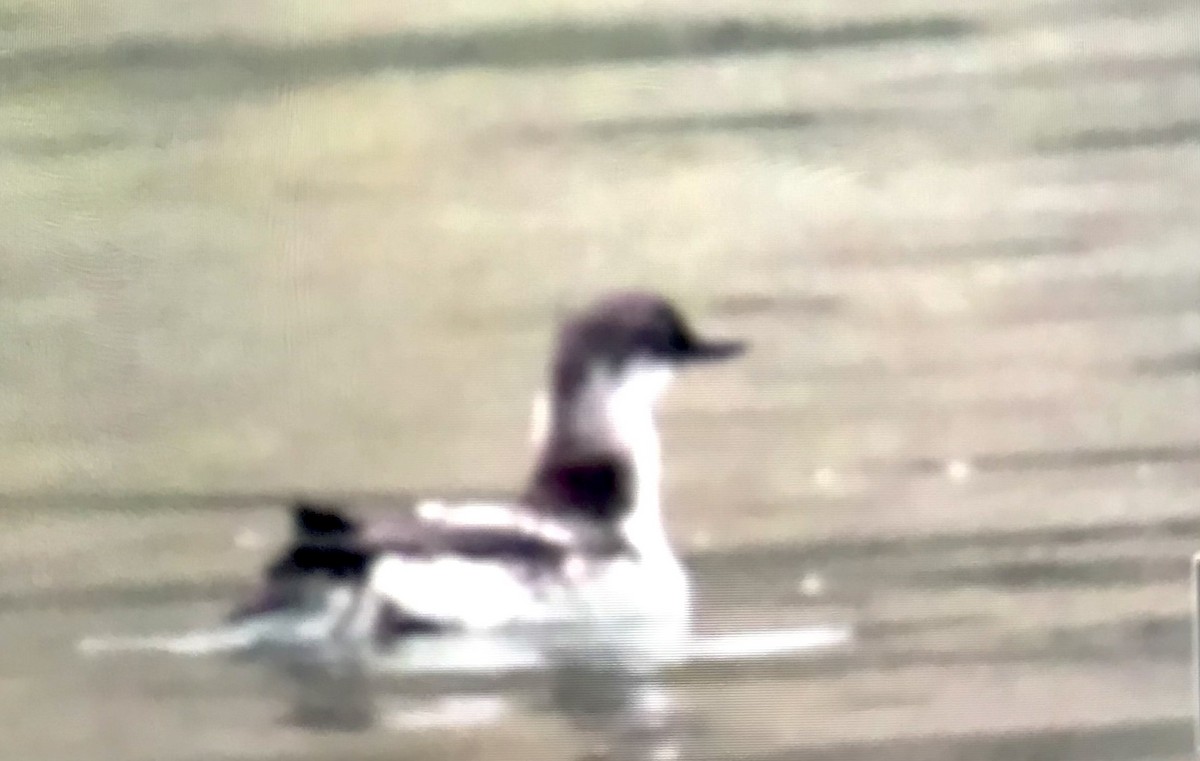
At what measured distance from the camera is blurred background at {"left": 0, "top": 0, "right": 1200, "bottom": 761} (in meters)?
0.65

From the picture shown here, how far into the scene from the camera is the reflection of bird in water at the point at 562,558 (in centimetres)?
65

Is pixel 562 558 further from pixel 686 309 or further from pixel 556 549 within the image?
pixel 686 309

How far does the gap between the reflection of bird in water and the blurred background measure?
0.02 metres

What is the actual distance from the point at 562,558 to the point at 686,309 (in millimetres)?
158

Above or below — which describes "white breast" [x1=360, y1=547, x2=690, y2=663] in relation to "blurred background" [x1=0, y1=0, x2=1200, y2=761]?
below

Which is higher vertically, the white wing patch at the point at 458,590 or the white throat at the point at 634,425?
the white throat at the point at 634,425

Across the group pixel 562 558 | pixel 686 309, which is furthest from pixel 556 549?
pixel 686 309

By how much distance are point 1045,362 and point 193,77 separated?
1.68 ft

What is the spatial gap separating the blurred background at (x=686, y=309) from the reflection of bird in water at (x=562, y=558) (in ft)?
0.05

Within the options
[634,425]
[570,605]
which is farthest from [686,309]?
[570,605]

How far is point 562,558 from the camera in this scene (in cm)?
66

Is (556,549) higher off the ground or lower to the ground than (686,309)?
lower

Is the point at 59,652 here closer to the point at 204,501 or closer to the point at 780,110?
the point at 204,501

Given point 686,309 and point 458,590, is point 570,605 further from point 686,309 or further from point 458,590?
point 686,309
